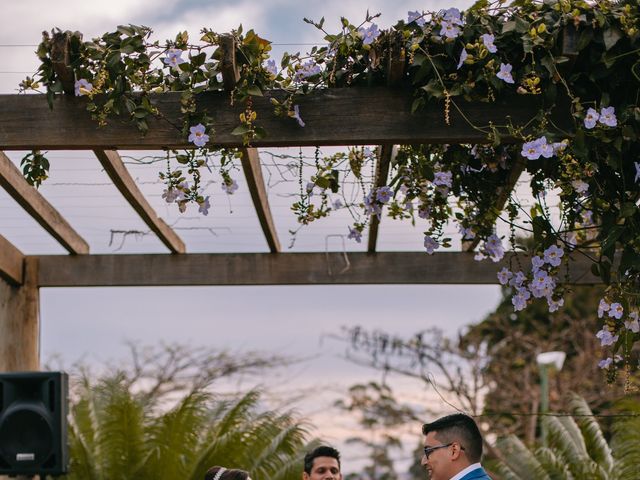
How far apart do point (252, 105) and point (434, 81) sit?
75 centimetres

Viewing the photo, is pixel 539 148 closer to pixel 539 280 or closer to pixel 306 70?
pixel 539 280

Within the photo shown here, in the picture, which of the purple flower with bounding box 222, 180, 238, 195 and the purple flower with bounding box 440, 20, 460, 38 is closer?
the purple flower with bounding box 440, 20, 460, 38

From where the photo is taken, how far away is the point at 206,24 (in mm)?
4137

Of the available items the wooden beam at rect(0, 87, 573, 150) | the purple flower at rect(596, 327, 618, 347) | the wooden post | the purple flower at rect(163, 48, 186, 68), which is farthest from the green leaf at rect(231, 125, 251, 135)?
the wooden post

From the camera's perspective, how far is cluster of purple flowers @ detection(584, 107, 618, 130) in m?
3.96

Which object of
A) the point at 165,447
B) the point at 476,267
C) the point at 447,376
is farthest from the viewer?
the point at 447,376

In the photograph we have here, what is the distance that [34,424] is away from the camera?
16.2ft

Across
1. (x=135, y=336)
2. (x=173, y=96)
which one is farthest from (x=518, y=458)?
(x=135, y=336)

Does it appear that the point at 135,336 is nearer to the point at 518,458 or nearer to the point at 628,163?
the point at 518,458

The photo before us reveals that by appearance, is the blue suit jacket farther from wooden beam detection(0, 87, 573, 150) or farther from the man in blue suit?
wooden beam detection(0, 87, 573, 150)

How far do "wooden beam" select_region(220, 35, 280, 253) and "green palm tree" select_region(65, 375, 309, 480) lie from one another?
7.25ft

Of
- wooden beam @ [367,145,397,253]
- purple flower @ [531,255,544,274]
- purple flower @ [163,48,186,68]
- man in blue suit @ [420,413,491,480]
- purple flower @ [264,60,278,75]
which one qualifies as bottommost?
man in blue suit @ [420,413,491,480]

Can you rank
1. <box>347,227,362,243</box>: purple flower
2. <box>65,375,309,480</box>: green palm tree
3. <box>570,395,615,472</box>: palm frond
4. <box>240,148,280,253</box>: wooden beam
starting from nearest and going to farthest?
<box>347,227,362,243</box>: purple flower
<box>240,148,280,253</box>: wooden beam
<box>65,375,309,480</box>: green palm tree
<box>570,395,615,472</box>: palm frond

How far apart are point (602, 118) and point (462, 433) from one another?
1.31 meters
